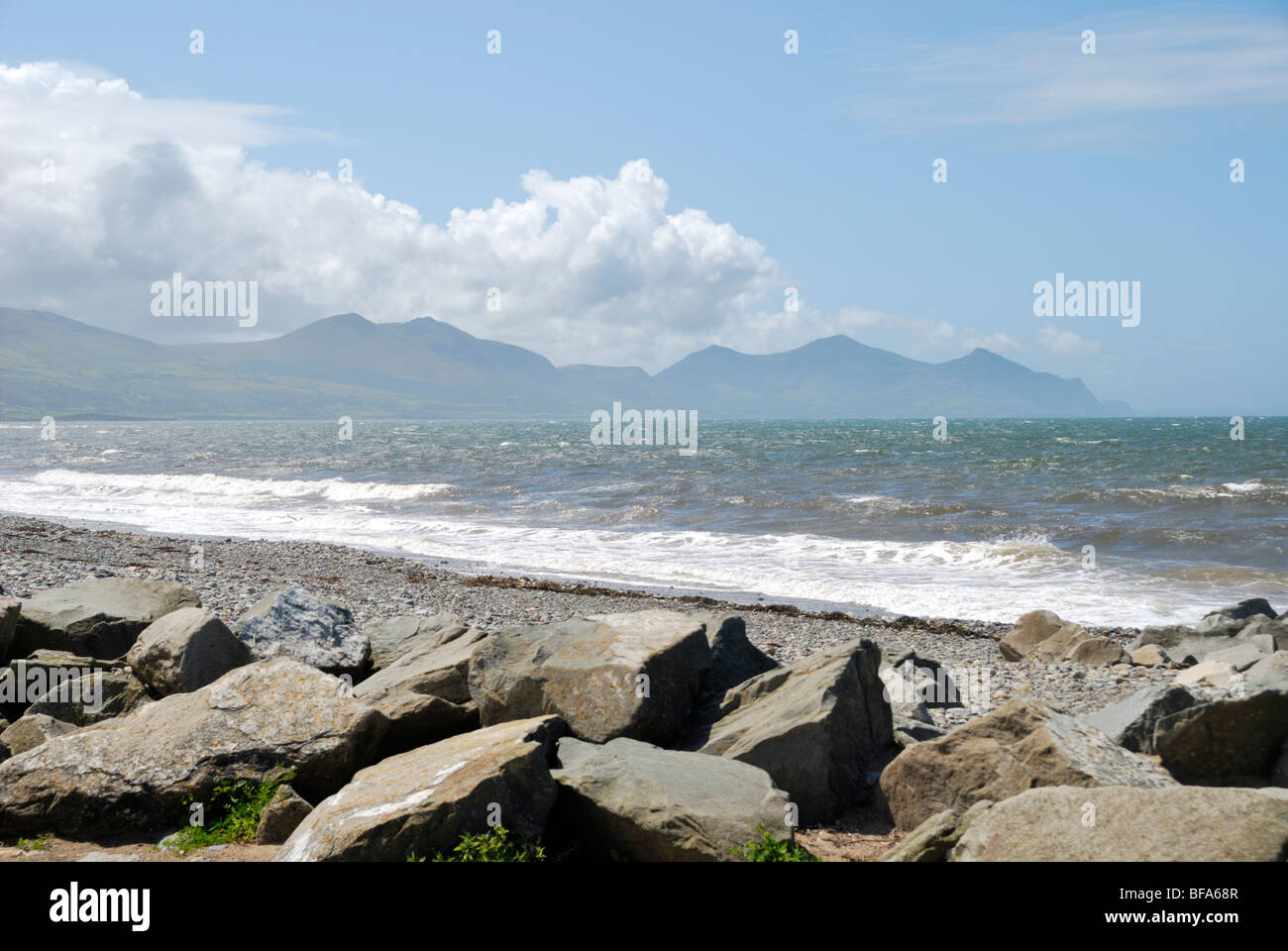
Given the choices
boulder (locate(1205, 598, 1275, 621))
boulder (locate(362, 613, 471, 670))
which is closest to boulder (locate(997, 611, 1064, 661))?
boulder (locate(1205, 598, 1275, 621))

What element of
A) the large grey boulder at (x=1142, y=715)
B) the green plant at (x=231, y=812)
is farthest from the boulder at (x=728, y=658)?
the green plant at (x=231, y=812)

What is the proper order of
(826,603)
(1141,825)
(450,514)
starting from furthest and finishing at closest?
(450,514) → (826,603) → (1141,825)

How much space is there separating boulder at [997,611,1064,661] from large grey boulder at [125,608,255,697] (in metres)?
11.0

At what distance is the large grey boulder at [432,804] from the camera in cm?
481

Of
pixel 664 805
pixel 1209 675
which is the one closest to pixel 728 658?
pixel 664 805

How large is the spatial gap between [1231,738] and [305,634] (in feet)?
26.1

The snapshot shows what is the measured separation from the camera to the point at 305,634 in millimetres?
9234

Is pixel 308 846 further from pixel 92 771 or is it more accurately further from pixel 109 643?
pixel 109 643

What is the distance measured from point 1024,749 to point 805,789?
1440mm

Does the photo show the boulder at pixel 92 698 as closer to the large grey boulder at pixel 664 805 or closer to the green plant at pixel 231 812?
the green plant at pixel 231 812

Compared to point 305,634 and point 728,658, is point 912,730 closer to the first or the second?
point 728,658

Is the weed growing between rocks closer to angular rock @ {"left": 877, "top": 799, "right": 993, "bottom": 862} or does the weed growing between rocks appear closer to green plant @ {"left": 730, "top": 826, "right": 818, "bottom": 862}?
green plant @ {"left": 730, "top": 826, "right": 818, "bottom": 862}

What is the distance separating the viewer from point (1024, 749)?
5.76 metres
